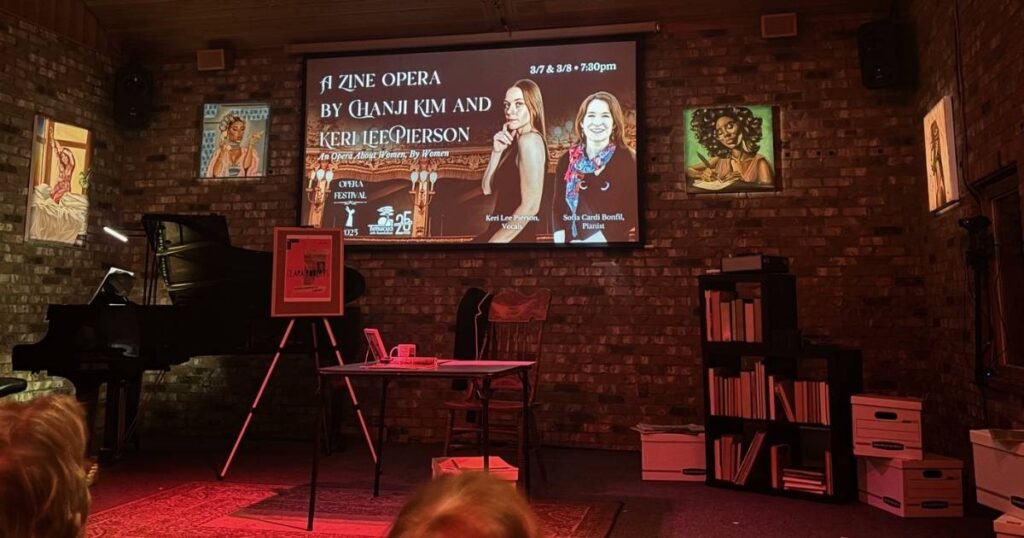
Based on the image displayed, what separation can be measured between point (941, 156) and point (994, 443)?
230cm

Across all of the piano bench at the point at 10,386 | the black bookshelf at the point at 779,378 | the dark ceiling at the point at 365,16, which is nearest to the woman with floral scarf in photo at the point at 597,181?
the dark ceiling at the point at 365,16

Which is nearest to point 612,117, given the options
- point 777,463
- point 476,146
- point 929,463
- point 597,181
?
point 597,181

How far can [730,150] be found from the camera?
18.1 feet

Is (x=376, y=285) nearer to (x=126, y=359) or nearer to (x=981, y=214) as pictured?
(x=126, y=359)

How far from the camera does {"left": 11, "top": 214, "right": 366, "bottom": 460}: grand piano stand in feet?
14.0

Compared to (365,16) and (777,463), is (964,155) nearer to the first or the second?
(777,463)

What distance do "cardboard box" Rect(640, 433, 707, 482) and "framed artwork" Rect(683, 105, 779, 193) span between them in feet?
6.75

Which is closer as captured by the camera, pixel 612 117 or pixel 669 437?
pixel 669 437

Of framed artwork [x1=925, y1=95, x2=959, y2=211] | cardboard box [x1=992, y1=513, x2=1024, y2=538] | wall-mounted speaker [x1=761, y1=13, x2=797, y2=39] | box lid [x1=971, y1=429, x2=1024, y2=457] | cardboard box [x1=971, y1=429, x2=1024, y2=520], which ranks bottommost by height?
cardboard box [x1=992, y1=513, x2=1024, y2=538]

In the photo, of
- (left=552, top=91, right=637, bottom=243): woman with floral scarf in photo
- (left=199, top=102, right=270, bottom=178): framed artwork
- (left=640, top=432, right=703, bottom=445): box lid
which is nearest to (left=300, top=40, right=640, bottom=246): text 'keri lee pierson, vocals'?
(left=552, top=91, right=637, bottom=243): woman with floral scarf in photo

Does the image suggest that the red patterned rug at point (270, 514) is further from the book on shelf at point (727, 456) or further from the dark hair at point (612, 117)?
the dark hair at point (612, 117)

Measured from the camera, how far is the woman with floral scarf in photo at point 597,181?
18.3ft

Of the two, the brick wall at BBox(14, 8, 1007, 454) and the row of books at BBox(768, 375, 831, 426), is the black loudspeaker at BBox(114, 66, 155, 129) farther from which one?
the row of books at BBox(768, 375, 831, 426)

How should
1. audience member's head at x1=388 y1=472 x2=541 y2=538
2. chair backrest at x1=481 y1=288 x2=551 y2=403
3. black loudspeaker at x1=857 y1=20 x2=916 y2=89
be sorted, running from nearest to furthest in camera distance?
audience member's head at x1=388 y1=472 x2=541 y2=538 < chair backrest at x1=481 y1=288 x2=551 y2=403 < black loudspeaker at x1=857 y1=20 x2=916 y2=89
